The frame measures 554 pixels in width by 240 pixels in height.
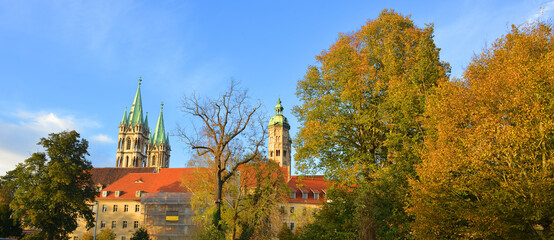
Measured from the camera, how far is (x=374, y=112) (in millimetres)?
24688

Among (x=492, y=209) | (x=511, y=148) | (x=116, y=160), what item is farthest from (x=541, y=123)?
(x=116, y=160)

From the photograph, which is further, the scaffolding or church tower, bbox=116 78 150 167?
church tower, bbox=116 78 150 167

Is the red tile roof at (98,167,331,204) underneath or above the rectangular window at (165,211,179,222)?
above

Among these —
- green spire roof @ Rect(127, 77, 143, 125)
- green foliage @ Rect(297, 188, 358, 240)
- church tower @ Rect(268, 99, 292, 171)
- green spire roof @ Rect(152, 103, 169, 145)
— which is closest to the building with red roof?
green foliage @ Rect(297, 188, 358, 240)

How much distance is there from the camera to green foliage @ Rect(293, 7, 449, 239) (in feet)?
70.6

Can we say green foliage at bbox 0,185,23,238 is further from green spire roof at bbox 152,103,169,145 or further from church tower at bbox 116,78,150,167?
green spire roof at bbox 152,103,169,145

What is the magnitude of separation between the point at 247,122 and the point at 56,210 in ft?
87.9

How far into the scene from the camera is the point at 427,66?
2266 cm

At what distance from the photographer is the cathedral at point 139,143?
124 metres

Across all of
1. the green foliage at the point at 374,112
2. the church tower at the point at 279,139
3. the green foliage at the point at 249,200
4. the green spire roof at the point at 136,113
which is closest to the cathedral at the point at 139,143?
the green spire roof at the point at 136,113

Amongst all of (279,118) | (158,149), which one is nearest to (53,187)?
(279,118)

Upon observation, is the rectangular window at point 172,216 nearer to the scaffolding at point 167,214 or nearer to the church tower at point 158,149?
the scaffolding at point 167,214

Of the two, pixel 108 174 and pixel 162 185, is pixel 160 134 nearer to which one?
pixel 108 174

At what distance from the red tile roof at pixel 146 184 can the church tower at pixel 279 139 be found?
127ft
